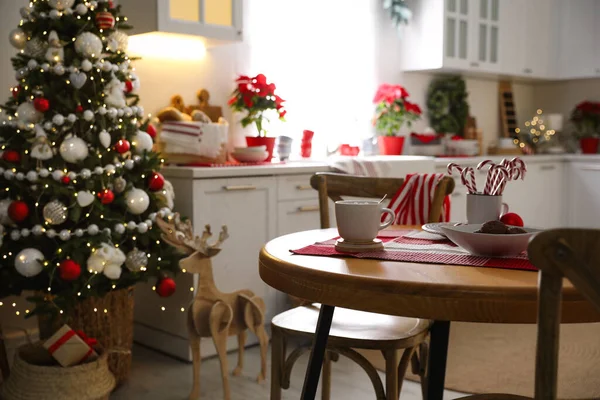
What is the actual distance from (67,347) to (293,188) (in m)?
1.43

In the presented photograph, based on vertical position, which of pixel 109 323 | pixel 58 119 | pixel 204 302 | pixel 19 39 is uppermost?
pixel 19 39

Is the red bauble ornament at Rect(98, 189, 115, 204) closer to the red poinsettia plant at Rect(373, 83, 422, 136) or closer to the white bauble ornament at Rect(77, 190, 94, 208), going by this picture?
the white bauble ornament at Rect(77, 190, 94, 208)

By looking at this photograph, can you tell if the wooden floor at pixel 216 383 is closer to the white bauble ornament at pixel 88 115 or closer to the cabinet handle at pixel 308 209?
the cabinet handle at pixel 308 209

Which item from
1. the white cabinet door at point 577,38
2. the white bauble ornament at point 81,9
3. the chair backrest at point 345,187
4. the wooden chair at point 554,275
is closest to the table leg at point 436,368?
the chair backrest at point 345,187

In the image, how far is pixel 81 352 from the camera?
2.45m

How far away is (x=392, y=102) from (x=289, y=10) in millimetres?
906

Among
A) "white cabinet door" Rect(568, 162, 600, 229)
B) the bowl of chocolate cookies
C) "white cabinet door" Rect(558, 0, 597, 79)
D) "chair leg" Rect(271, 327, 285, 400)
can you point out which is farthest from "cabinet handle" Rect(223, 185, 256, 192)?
"white cabinet door" Rect(558, 0, 597, 79)

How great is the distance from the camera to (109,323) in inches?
110

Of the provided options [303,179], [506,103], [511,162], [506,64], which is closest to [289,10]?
[303,179]

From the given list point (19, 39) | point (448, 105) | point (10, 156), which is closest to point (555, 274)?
point (10, 156)

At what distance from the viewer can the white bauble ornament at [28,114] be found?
8.56 ft

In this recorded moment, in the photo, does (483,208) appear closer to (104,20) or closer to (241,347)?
(241,347)

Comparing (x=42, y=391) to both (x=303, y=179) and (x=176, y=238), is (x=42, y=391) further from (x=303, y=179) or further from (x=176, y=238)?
(x=303, y=179)

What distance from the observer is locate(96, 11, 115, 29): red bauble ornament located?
2.71 m
